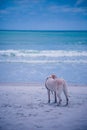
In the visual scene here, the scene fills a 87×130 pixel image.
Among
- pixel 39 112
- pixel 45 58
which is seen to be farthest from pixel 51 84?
pixel 45 58

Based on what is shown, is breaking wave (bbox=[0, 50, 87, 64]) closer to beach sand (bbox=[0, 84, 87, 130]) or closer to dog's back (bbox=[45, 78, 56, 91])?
beach sand (bbox=[0, 84, 87, 130])

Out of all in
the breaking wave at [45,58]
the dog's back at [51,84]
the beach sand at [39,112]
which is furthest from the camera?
the breaking wave at [45,58]

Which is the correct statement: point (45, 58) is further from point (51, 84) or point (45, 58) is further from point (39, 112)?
point (39, 112)

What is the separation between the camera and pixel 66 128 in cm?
420

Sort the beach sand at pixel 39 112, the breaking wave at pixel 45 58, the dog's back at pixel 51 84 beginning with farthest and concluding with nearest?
the breaking wave at pixel 45 58
the dog's back at pixel 51 84
the beach sand at pixel 39 112

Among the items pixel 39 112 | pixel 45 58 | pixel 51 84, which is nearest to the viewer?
pixel 39 112

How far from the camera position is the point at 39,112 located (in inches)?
201

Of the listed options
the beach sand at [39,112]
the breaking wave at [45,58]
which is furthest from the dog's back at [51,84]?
the breaking wave at [45,58]

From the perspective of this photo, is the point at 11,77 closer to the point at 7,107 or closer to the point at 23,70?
the point at 23,70

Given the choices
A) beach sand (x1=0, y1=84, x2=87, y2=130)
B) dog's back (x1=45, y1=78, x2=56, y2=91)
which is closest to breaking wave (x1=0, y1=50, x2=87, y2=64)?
beach sand (x1=0, y1=84, x2=87, y2=130)

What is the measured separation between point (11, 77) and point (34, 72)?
4.27 ft

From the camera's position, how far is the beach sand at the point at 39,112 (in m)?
4.32

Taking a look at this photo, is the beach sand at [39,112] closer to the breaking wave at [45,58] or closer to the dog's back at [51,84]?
the dog's back at [51,84]

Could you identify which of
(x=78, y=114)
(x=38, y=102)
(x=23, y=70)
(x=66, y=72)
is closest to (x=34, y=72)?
(x=23, y=70)
